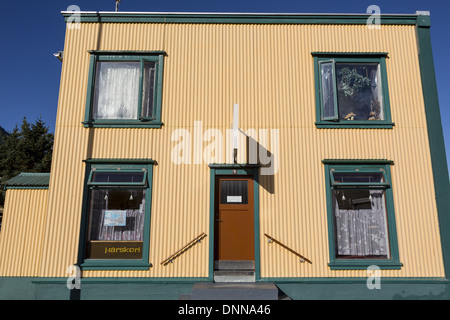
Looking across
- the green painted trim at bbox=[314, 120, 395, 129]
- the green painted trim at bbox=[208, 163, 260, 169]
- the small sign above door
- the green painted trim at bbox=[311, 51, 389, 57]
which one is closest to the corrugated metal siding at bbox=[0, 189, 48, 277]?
the green painted trim at bbox=[208, 163, 260, 169]

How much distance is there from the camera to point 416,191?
24.1 feet

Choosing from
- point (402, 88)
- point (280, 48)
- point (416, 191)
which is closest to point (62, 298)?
point (280, 48)

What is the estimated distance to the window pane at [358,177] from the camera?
738 centimetres

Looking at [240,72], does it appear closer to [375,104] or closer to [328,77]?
[328,77]

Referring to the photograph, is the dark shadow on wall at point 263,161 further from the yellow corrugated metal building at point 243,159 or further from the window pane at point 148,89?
the window pane at point 148,89

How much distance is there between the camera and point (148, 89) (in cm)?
797

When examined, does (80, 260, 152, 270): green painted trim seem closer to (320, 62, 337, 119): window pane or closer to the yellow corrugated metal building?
the yellow corrugated metal building

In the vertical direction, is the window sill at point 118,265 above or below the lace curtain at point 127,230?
below

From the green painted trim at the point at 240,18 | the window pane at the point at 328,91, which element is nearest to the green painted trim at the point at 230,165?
the window pane at the point at 328,91

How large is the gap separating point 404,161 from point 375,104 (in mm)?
1695

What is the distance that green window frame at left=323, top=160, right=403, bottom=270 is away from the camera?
276 inches

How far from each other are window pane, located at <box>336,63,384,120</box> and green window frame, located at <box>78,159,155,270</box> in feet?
17.7

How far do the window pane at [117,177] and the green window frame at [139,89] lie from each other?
1230 mm
